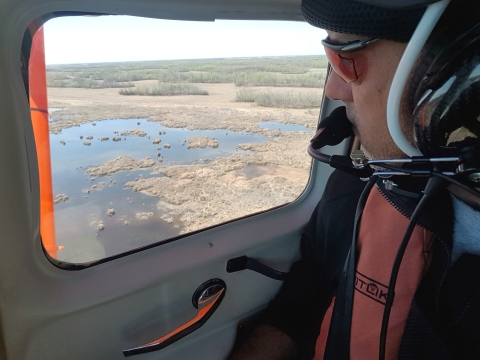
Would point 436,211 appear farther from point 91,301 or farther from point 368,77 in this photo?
point 91,301

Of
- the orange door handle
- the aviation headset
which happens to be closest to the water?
the orange door handle

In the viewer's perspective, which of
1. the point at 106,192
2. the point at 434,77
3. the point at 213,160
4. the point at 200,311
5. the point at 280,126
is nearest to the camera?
the point at 434,77

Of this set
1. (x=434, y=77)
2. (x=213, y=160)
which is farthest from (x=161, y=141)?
(x=434, y=77)

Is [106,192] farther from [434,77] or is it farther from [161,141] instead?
[434,77]

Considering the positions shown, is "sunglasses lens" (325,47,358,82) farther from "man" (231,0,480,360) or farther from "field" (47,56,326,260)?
"field" (47,56,326,260)

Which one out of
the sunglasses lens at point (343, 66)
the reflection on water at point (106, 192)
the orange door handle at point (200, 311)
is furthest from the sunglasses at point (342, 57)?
the orange door handle at point (200, 311)

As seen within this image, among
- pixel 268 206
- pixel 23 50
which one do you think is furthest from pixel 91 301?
pixel 268 206

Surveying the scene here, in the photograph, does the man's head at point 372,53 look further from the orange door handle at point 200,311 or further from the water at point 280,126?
the orange door handle at point 200,311
